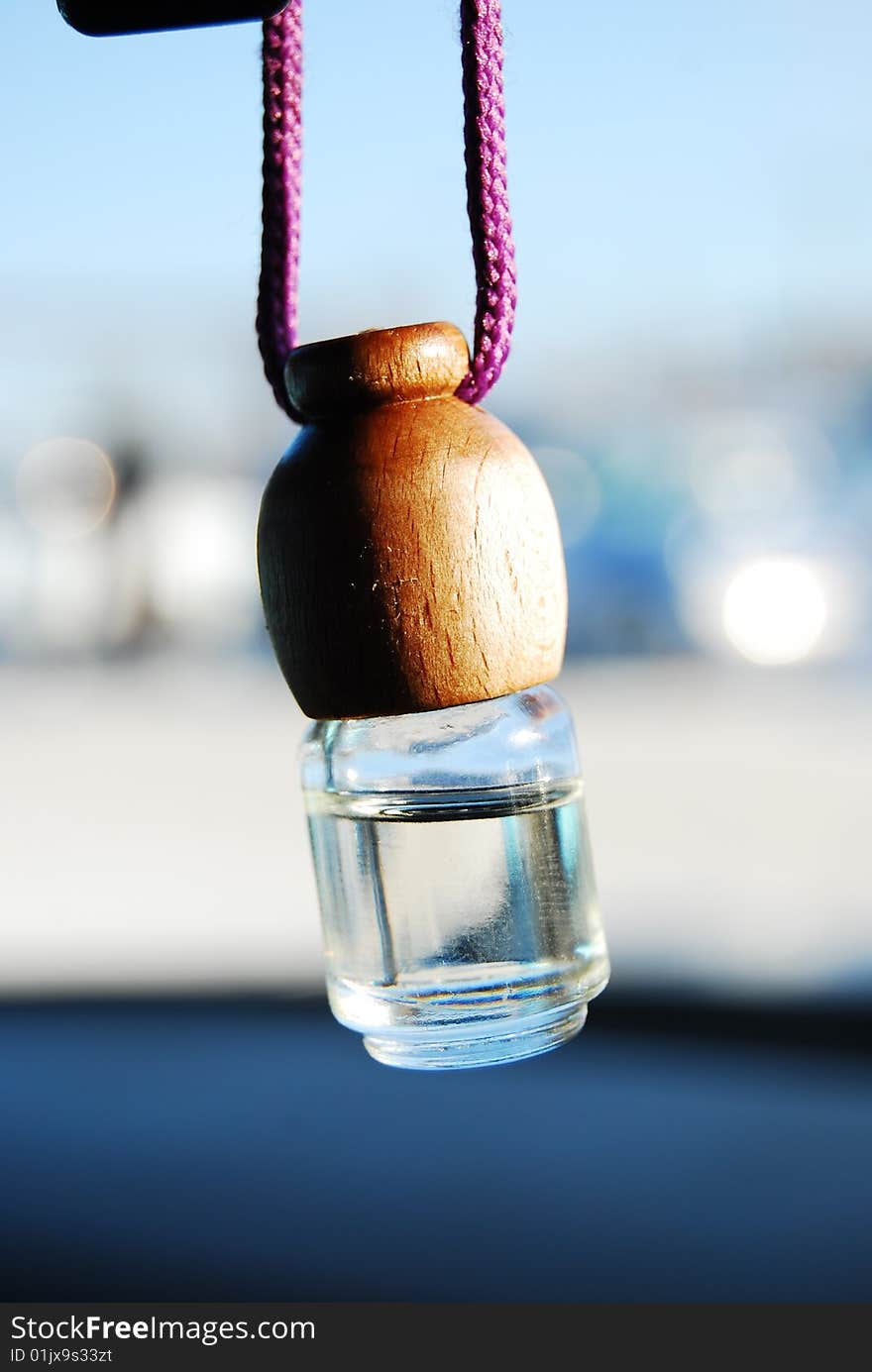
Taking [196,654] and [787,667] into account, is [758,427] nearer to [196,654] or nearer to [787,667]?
[787,667]

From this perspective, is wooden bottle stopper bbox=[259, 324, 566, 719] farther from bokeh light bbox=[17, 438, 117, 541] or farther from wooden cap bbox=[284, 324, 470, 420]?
bokeh light bbox=[17, 438, 117, 541]

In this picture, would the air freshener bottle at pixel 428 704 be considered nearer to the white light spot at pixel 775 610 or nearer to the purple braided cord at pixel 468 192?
the purple braided cord at pixel 468 192

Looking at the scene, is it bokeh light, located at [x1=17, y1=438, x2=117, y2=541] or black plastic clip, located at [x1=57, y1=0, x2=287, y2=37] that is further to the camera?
bokeh light, located at [x1=17, y1=438, x2=117, y2=541]

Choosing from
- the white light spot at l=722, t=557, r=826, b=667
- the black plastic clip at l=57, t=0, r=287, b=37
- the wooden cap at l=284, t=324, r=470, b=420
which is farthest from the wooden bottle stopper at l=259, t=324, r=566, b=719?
the white light spot at l=722, t=557, r=826, b=667

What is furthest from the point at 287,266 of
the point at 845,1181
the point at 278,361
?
the point at 845,1181

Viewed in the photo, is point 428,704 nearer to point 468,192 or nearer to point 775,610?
point 468,192

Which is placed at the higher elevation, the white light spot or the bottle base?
the bottle base

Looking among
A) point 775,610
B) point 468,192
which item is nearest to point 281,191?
point 468,192
